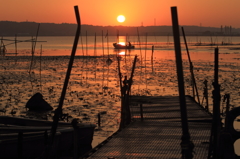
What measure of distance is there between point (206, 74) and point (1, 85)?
1186 centimetres

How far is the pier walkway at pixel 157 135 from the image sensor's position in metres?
7.09

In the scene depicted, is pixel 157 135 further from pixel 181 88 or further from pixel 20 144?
pixel 181 88

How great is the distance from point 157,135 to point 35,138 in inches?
101

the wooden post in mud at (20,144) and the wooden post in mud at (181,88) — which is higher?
the wooden post in mud at (181,88)

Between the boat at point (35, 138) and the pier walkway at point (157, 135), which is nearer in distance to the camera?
the pier walkway at point (157, 135)

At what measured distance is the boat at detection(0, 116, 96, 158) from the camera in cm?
730

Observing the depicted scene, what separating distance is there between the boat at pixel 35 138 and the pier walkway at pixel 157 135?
0.80m

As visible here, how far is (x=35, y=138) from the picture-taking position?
25.6 feet

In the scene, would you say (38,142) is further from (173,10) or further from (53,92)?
(53,92)

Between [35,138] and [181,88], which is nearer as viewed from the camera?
[181,88]

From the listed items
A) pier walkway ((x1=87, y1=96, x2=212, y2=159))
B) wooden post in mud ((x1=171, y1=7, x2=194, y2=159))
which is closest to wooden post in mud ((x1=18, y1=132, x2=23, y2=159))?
pier walkway ((x1=87, y1=96, x2=212, y2=159))

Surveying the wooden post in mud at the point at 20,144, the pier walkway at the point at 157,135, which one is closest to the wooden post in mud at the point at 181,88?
the pier walkway at the point at 157,135

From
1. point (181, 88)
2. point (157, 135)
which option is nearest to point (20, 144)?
point (157, 135)

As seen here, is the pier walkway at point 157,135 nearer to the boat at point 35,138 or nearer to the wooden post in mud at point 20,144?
the boat at point 35,138
